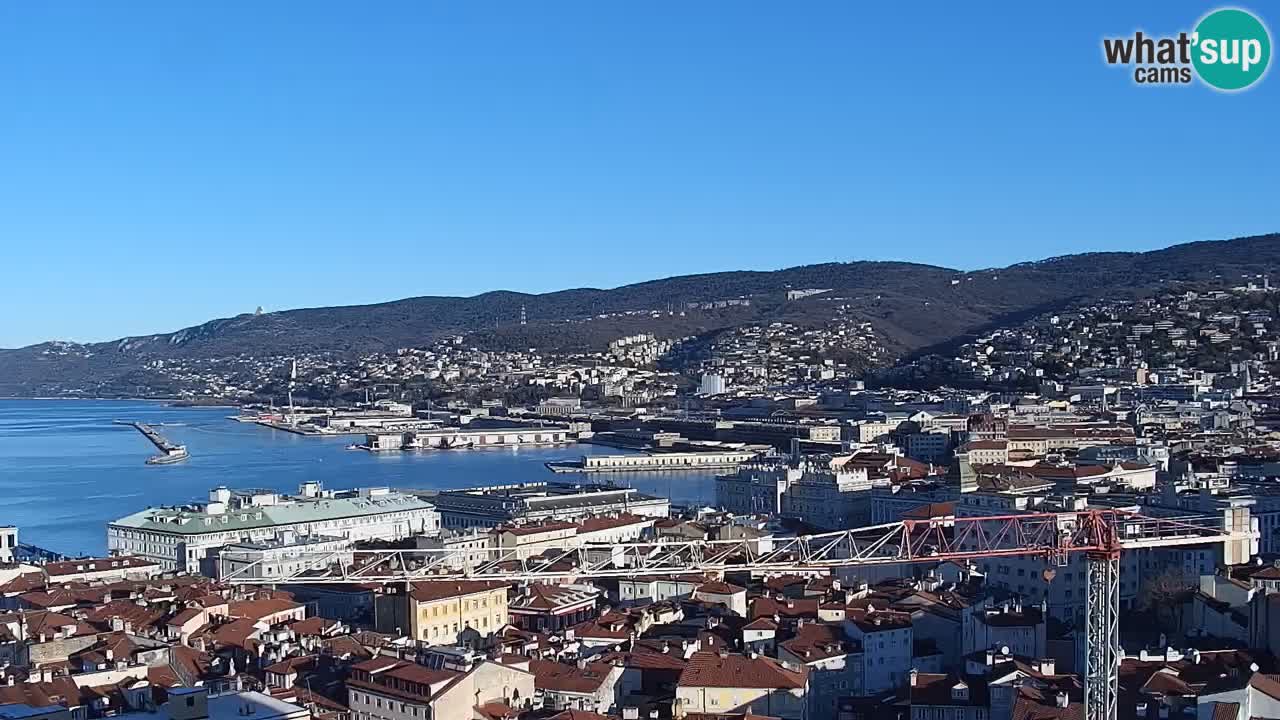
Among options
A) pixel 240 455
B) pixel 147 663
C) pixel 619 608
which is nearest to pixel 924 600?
pixel 619 608

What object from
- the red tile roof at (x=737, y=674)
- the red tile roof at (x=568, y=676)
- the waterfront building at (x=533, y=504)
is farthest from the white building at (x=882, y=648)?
the waterfront building at (x=533, y=504)

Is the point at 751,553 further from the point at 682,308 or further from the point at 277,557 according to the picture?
the point at 682,308

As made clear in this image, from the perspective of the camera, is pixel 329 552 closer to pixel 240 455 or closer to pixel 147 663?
pixel 147 663

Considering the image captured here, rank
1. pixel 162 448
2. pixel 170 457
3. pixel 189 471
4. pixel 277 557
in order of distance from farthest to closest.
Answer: pixel 162 448
pixel 170 457
pixel 189 471
pixel 277 557

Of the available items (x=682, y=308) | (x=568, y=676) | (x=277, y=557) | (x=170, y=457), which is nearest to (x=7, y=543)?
(x=277, y=557)

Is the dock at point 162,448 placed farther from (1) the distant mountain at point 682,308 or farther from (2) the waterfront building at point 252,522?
(1) the distant mountain at point 682,308
